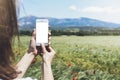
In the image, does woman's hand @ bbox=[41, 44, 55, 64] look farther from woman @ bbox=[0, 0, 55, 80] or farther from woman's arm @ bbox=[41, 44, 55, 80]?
woman @ bbox=[0, 0, 55, 80]

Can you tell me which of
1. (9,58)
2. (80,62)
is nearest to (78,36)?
(80,62)

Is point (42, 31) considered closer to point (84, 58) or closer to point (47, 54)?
point (47, 54)

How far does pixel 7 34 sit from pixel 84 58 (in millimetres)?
8218

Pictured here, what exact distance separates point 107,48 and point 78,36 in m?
1.74

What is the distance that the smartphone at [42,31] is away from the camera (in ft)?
9.61


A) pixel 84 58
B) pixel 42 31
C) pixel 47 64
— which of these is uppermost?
pixel 42 31

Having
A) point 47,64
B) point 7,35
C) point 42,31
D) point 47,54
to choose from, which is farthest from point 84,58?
point 7,35

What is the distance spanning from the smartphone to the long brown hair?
0.82m

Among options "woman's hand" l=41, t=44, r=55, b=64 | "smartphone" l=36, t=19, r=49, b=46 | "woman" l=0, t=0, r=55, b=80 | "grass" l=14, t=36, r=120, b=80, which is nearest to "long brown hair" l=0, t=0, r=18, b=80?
"woman" l=0, t=0, r=55, b=80

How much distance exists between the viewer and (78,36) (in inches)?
508

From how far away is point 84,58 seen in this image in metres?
10.2

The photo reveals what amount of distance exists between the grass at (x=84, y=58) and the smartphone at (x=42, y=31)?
2.63 metres

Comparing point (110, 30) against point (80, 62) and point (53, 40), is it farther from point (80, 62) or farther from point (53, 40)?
point (80, 62)

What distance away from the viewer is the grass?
778 cm
